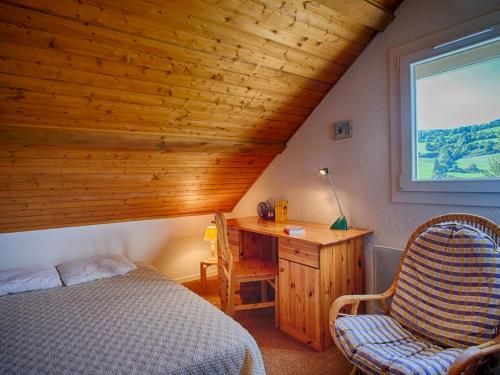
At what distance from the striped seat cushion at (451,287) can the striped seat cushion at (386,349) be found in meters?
0.09

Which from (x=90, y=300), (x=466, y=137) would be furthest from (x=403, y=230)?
(x=90, y=300)

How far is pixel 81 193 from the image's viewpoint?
283 cm

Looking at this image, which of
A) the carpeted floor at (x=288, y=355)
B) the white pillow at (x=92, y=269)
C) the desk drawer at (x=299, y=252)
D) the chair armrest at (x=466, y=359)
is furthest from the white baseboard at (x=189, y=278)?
the chair armrest at (x=466, y=359)

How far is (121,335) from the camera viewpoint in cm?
160

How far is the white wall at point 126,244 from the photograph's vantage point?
288 centimetres

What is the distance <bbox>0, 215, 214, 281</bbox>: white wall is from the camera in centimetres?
288

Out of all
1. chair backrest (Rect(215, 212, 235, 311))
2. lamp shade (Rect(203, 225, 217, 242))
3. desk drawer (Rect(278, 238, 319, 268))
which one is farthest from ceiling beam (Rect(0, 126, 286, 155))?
desk drawer (Rect(278, 238, 319, 268))

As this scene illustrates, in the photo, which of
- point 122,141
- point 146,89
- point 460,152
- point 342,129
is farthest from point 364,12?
point 122,141

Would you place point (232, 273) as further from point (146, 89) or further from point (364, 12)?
point (364, 12)

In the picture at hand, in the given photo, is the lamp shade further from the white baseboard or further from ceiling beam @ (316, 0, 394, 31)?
ceiling beam @ (316, 0, 394, 31)

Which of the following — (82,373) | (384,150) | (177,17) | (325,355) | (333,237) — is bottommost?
(325,355)

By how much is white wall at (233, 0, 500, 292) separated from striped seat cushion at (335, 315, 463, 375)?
857 mm

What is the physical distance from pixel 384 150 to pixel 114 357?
7.32 ft

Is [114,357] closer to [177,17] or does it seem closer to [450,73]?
[177,17]
